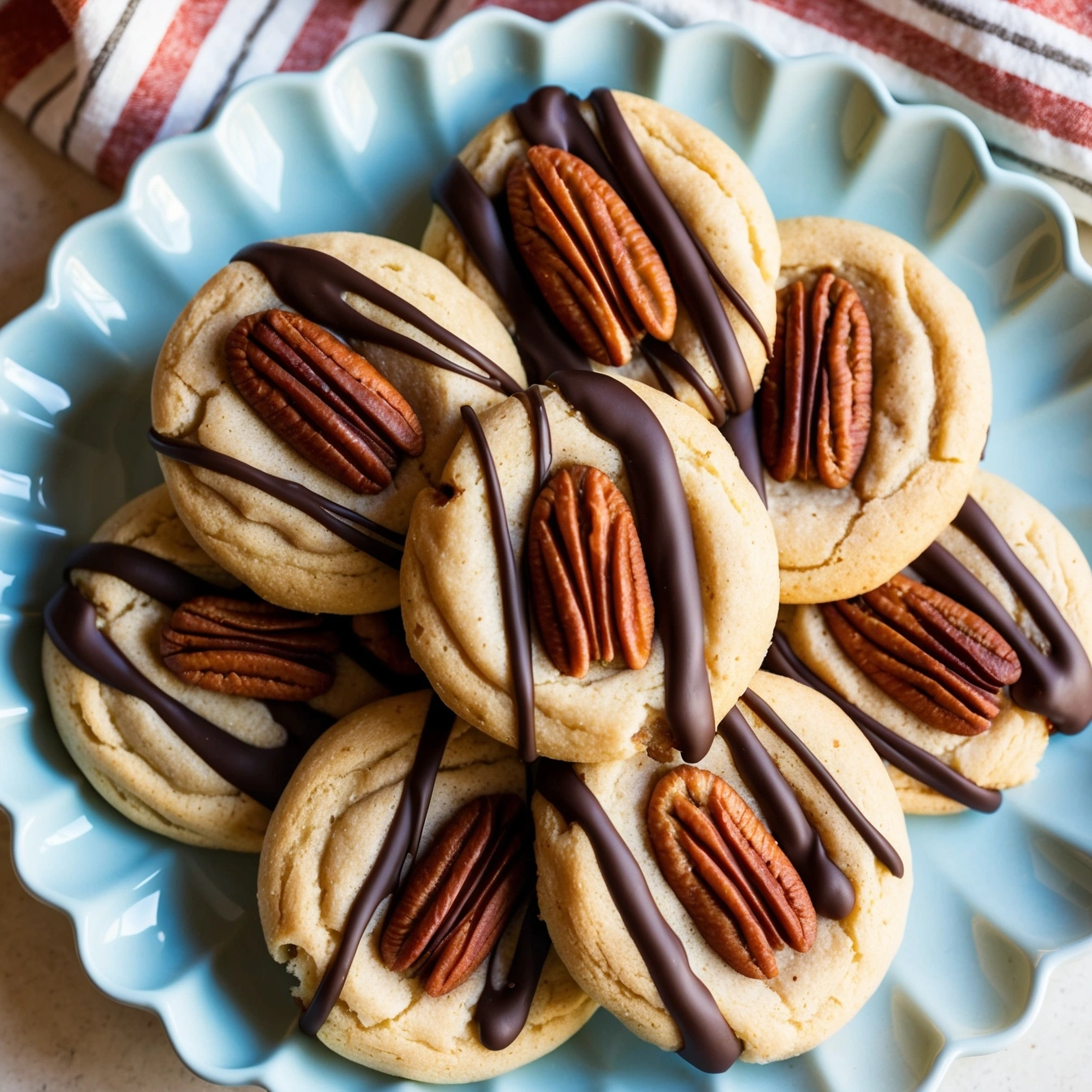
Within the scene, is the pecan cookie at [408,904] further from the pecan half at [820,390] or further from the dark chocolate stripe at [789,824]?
the pecan half at [820,390]

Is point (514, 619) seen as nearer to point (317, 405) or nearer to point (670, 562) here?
point (670, 562)

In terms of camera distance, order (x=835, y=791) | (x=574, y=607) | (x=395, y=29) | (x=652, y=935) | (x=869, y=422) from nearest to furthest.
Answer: (x=574, y=607) < (x=652, y=935) < (x=835, y=791) < (x=869, y=422) < (x=395, y=29)

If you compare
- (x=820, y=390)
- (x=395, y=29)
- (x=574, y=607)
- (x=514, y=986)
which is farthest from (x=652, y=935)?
(x=395, y=29)

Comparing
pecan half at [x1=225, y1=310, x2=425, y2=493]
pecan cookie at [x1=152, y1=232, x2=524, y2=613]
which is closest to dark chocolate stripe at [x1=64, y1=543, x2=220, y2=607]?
pecan cookie at [x1=152, y1=232, x2=524, y2=613]

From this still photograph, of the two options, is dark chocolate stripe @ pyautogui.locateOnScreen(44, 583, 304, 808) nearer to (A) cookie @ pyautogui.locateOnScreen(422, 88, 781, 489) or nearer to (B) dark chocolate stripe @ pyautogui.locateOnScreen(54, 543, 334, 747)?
(B) dark chocolate stripe @ pyautogui.locateOnScreen(54, 543, 334, 747)

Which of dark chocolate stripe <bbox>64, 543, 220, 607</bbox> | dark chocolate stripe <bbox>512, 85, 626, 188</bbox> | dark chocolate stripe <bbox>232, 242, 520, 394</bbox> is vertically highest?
dark chocolate stripe <bbox>512, 85, 626, 188</bbox>
